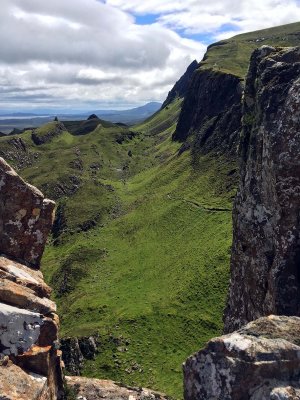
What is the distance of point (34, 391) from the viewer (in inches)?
821

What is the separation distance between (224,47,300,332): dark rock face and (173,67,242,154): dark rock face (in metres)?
77.0

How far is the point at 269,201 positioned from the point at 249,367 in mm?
14169

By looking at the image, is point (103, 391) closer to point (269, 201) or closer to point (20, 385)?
point (20, 385)

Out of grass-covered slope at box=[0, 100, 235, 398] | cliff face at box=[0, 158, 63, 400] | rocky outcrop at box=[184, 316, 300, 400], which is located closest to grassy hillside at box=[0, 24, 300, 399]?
grass-covered slope at box=[0, 100, 235, 398]

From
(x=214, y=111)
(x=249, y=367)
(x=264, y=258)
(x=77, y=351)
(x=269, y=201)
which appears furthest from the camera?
(x=214, y=111)

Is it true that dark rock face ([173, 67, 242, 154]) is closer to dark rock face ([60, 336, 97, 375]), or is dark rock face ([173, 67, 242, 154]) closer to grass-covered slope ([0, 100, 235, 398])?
grass-covered slope ([0, 100, 235, 398])

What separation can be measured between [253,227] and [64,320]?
141ft

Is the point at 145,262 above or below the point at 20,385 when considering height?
below

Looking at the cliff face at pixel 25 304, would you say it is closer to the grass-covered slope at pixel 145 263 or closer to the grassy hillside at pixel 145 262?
the grassy hillside at pixel 145 262

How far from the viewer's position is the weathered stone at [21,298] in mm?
23375

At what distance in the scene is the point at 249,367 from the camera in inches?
683

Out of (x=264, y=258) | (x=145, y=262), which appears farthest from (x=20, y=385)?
(x=145, y=262)

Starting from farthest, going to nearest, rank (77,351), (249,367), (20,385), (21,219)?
(77,351) → (21,219) → (20,385) → (249,367)

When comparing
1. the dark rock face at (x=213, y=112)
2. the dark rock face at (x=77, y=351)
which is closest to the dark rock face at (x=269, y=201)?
the dark rock face at (x=77, y=351)
